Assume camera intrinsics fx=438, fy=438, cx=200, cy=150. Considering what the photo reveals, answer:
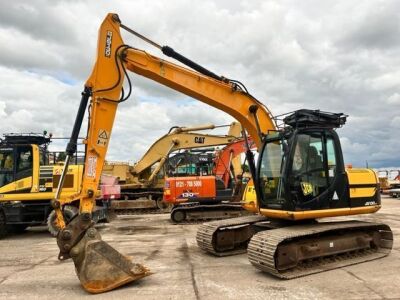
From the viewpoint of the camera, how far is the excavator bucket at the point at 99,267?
646 centimetres

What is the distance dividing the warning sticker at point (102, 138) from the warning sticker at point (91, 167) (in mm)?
273

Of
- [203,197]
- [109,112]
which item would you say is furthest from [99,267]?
[203,197]

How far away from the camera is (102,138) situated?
7.61 m

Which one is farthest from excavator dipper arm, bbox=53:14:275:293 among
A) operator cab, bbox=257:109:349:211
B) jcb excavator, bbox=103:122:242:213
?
jcb excavator, bbox=103:122:242:213

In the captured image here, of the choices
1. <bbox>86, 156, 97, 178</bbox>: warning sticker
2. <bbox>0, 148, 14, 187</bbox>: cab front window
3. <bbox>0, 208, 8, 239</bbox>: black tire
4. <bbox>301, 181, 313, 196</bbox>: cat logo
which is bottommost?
<bbox>0, 208, 8, 239</bbox>: black tire

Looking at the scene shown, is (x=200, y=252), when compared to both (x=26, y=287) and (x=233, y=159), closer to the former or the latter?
(x=26, y=287)

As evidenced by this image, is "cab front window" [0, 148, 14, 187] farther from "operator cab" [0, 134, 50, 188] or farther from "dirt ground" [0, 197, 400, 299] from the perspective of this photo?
"dirt ground" [0, 197, 400, 299]

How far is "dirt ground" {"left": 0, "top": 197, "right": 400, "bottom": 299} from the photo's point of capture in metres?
6.28

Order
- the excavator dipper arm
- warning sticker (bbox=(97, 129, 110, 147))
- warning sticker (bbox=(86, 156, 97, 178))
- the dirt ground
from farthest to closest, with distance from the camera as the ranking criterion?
warning sticker (bbox=(97, 129, 110, 147)) → warning sticker (bbox=(86, 156, 97, 178)) → the excavator dipper arm → the dirt ground

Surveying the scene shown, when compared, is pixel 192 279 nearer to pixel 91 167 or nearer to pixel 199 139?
pixel 91 167

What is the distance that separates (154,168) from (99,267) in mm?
15659

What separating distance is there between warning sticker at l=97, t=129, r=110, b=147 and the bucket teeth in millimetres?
Result: 1617

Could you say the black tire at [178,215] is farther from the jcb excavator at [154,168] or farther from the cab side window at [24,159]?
the cab side window at [24,159]

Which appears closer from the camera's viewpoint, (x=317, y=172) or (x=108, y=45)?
(x=108, y=45)
